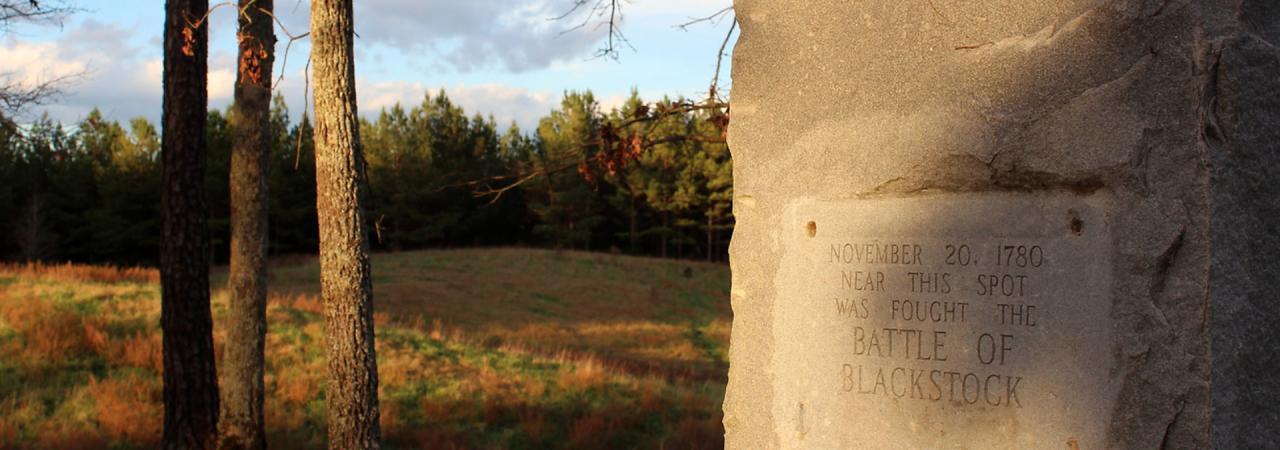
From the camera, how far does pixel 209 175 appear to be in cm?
4488

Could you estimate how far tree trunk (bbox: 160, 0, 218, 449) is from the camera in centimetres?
830

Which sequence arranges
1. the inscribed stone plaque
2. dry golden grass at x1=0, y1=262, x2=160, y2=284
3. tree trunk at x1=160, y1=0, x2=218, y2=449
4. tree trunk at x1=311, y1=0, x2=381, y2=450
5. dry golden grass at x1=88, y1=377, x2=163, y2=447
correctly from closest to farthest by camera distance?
the inscribed stone plaque → tree trunk at x1=311, y1=0, x2=381, y2=450 → tree trunk at x1=160, y1=0, x2=218, y2=449 → dry golden grass at x1=88, y1=377, x2=163, y2=447 → dry golden grass at x1=0, y1=262, x2=160, y2=284

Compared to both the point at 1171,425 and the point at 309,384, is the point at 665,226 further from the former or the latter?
the point at 1171,425

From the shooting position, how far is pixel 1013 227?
11.5 feet

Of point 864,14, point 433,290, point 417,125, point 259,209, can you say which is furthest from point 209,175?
point 864,14

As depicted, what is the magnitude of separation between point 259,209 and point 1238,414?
8.44 meters

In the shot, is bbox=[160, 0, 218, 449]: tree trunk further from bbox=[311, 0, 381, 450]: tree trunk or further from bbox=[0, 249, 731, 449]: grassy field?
bbox=[311, 0, 381, 450]: tree trunk

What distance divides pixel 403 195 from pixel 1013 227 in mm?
43752

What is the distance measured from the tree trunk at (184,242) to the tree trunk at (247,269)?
2.91 feet

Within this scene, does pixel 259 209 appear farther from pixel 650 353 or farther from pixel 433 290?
pixel 433 290

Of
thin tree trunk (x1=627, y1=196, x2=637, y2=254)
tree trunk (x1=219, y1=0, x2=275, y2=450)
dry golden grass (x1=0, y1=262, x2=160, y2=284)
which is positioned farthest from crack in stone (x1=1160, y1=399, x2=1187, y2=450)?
thin tree trunk (x1=627, y1=196, x2=637, y2=254)

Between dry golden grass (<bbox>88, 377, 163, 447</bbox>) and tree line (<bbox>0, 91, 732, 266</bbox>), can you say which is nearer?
Result: dry golden grass (<bbox>88, 377, 163, 447</bbox>)

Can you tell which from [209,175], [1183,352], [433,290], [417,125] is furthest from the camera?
[417,125]

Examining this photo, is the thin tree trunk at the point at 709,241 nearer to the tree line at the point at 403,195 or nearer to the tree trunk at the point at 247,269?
the tree line at the point at 403,195
